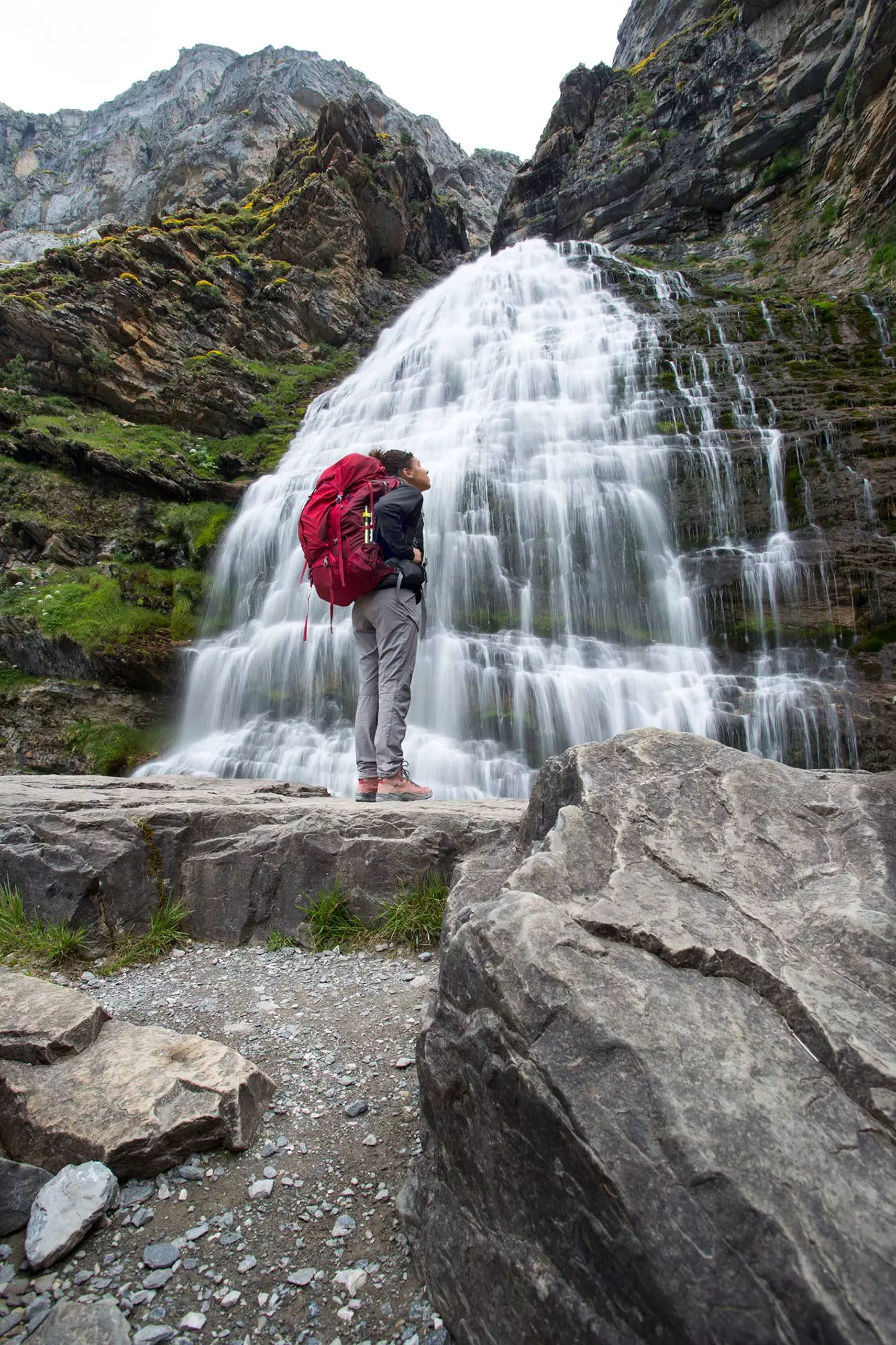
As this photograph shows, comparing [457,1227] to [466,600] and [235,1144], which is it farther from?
[466,600]

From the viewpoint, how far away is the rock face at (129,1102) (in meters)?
1.96

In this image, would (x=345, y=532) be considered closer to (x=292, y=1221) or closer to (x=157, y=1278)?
(x=292, y=1221)

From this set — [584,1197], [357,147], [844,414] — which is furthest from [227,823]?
[357,147]

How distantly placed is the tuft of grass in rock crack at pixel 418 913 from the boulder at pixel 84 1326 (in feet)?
6.37

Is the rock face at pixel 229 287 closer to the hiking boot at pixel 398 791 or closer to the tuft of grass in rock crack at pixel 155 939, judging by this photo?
the hiking boot at pixel 398 791

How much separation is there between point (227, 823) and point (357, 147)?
31.4 meters

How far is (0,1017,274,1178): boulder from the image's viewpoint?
1.96 metres

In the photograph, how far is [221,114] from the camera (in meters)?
60.3

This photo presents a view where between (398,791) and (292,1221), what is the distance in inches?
113

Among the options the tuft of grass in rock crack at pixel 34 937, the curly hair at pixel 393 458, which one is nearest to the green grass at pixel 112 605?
the curly hair at pixel 393 458

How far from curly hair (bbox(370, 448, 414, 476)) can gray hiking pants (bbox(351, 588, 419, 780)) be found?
103 cm

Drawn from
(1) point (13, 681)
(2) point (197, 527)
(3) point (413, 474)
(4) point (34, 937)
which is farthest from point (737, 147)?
(4) point (34, 937)

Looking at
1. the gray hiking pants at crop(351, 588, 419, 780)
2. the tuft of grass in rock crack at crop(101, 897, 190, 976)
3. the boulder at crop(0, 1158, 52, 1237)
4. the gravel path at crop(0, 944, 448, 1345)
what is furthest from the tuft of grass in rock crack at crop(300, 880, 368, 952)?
the boulder at crop(0, 1158, 52, 1237)

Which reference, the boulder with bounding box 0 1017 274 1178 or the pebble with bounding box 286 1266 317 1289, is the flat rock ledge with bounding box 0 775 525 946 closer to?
the boulder with bounding box 0 1017 274 1178
